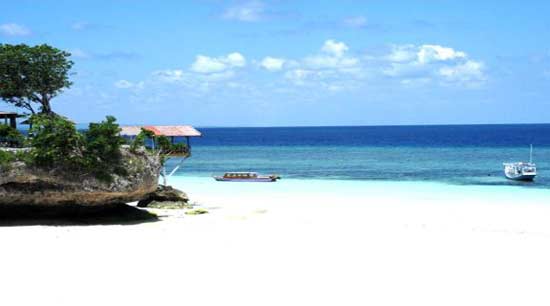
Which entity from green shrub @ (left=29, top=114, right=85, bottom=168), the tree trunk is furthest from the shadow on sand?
the tree trunk

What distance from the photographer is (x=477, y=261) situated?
45.9 ft

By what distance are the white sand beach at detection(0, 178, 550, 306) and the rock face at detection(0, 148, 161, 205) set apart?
1061 mm

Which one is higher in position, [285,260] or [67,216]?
[67,216]

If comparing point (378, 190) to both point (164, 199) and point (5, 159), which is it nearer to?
point (164, 199)

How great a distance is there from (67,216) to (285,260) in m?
10.0

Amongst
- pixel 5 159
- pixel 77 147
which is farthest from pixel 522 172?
pixel 5 159

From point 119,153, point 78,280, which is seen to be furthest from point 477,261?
point 119,153

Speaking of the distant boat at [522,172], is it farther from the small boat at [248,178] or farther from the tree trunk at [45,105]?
the tree trunk at [45,105]

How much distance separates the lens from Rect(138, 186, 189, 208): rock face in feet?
80.3

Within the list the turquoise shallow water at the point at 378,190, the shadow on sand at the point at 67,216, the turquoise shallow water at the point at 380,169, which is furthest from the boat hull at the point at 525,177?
the shadow on sand at the point at 67,216

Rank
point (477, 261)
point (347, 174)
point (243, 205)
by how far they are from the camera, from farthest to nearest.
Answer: point (347, 174), point (243, 205), point (477, 261)

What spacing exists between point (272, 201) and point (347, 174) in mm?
16767

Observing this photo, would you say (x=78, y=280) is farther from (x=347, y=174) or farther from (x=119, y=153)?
(x=347, y=174)

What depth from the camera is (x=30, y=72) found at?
891 inches
